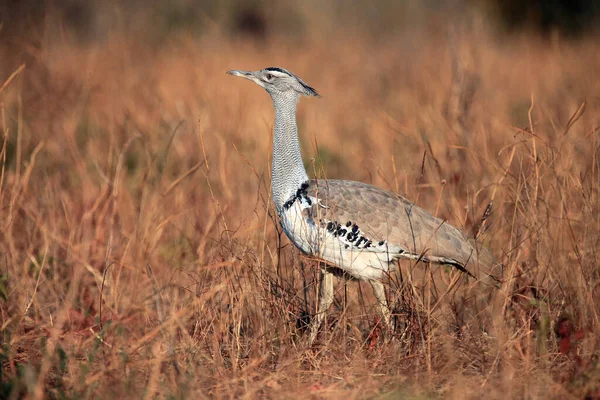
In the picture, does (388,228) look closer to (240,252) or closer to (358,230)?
(358,230)

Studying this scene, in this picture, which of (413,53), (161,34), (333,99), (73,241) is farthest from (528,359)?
(161,34)

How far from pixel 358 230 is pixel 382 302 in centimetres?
33

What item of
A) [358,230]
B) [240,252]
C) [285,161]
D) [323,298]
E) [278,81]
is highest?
[278,81]

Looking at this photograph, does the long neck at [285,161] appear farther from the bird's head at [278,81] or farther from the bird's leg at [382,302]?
the bird's leg at [382,302]

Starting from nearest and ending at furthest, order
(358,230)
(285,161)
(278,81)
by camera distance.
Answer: (358,230) < (285,161) < (278,81)

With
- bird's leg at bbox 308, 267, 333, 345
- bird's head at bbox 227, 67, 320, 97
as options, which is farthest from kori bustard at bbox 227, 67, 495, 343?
bird's head at bbox 227, 67, 320, 97

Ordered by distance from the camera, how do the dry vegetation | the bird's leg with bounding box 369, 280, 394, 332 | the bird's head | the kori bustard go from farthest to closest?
the bird's head, the kori bustard, the bird's leg with bounding box 369, 280, 394, 332, the dry vegetation

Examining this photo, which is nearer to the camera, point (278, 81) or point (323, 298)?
point (323, 298)

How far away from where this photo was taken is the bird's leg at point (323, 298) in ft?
10.1

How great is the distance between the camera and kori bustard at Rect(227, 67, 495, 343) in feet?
10.5

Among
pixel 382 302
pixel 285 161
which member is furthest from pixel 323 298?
pixel 285 161

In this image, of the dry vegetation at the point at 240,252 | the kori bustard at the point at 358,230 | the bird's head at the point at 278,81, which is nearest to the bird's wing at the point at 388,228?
the kori bustard at the point at 358,230

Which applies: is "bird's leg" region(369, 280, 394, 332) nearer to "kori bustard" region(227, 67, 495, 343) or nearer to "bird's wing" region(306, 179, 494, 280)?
"kori bustard" region(227, 67, 495, 343)

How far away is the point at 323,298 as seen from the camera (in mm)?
3273
